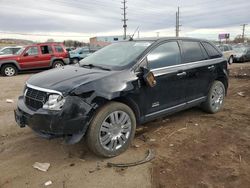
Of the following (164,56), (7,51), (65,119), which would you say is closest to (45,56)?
(7,51)

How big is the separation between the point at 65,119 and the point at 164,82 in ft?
6.16

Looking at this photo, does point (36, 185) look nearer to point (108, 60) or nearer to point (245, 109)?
point (108, 60)

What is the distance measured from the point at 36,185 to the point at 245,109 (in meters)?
5.07

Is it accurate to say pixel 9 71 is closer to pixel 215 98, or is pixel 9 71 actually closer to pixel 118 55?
pixel 118 55

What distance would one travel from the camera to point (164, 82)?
4516mm

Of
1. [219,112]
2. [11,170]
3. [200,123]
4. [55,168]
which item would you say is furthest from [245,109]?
[11,170]

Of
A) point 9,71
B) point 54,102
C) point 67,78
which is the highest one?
point 67,78

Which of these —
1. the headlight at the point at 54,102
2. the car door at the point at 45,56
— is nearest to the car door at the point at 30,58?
the car door at the point at 45,56

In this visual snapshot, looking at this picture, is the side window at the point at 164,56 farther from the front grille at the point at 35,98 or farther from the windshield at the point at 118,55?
the front grille at the point at 35,98

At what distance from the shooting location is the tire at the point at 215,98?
577 cm

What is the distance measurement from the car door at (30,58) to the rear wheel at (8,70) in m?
0.48

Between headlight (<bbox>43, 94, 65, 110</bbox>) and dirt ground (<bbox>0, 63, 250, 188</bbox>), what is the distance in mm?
838

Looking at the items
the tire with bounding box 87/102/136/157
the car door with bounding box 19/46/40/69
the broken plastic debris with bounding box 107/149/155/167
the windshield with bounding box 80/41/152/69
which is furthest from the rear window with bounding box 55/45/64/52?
the broken plastic debris with bounding box 107/149/155/167

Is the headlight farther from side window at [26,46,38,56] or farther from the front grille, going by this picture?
side window at [26,46,38,56]
